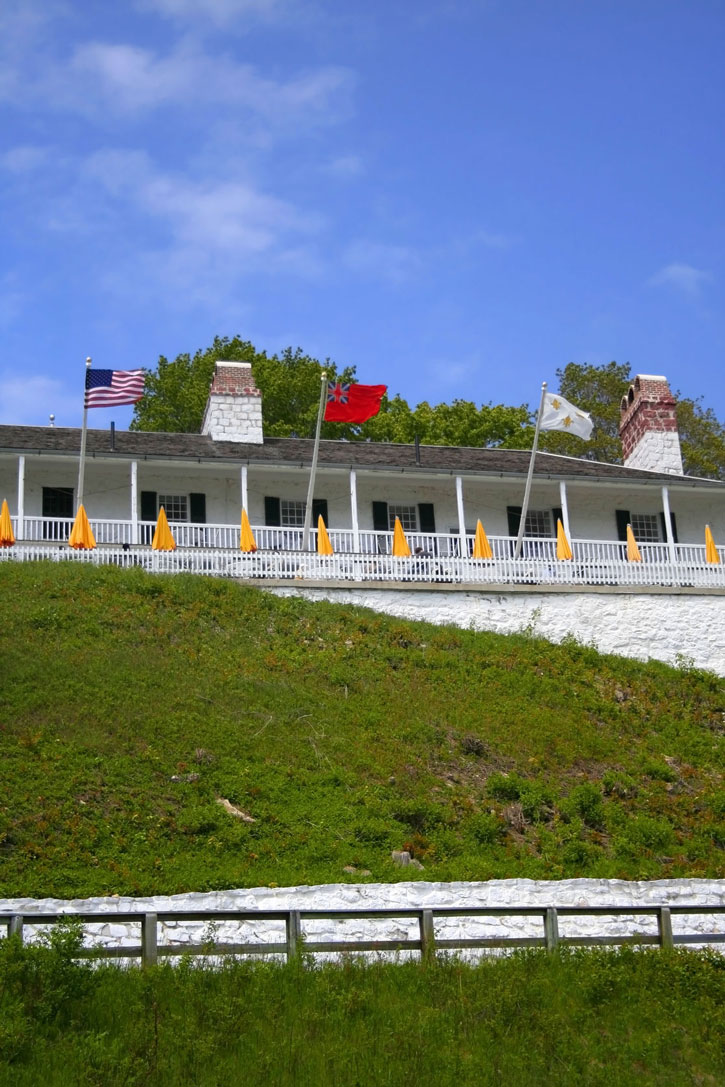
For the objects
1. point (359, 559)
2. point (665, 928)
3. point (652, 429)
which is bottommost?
point (665, 928)

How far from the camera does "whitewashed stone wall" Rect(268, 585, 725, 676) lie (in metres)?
29.8

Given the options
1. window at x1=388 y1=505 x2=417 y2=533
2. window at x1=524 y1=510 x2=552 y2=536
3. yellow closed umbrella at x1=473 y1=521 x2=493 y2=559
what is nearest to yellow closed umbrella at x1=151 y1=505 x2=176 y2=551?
yellow closed umbrella at x1=473 y1=521 x2=493 y2=559

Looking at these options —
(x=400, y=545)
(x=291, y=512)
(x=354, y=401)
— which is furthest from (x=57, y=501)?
(x=400, y=545)

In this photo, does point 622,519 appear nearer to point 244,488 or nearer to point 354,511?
point 354,511

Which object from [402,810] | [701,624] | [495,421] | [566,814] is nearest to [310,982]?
[402,810]

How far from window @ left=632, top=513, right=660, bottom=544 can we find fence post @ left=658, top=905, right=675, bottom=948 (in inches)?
894

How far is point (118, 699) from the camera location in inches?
854

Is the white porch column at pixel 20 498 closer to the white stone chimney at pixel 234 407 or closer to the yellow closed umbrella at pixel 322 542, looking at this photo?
the white stone chimney at pixel 234 407

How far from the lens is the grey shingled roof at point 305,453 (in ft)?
109

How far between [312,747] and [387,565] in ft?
31.0

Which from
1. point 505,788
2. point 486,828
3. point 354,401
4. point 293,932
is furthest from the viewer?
point 354,401

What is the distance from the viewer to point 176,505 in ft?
114

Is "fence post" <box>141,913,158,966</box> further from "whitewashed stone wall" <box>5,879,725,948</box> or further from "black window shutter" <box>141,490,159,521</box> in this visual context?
"black window shutter" <box>141,490,159,521</box>

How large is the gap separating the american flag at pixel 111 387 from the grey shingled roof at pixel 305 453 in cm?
283
